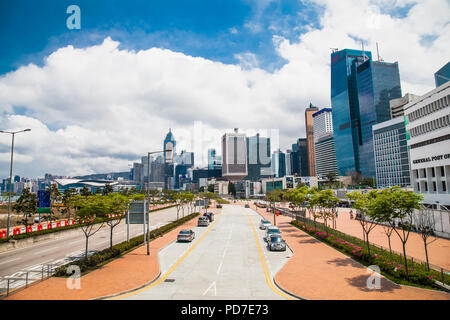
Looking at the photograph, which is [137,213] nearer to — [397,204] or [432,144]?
[397,204]

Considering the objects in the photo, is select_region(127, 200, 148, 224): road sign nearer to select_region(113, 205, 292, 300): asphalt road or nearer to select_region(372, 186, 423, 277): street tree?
select_region(113, 205, 292, 300): asphalt road

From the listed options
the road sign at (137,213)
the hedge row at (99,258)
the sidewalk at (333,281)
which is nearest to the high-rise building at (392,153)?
the sidewalk at (333,281)

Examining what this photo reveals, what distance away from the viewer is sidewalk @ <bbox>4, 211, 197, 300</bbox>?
1394 centimetres

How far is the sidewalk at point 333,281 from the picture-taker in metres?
13.7

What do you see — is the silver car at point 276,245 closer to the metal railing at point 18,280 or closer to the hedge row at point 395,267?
the hedge row at point 395,267

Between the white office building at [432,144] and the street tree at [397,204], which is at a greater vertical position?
the white office building at [432,144]

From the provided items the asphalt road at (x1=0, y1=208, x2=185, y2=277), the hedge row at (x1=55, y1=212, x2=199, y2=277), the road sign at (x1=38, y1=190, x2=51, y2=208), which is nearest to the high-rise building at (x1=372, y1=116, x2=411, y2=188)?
the hedge row at (x1=55, y1=212, x2=199, y2=277)

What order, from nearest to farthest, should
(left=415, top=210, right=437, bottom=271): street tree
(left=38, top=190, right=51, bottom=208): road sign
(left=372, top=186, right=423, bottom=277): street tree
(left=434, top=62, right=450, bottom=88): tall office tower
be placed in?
(left=372, top=186, right=423, bottom=277): street tree < (left=415, top=210, right=437, bottom=271): street tree < (left=38, top=190, right=51, bottom=208): road sign < (left=434, top=62, right=450, bottom=88): tall office tower

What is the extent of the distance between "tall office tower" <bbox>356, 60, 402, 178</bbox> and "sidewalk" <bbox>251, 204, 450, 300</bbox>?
175 m

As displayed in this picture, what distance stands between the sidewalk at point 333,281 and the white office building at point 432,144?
32.0 m

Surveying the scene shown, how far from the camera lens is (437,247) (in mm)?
27047

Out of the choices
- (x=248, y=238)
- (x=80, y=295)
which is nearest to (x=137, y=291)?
→ (x=80, y=295)

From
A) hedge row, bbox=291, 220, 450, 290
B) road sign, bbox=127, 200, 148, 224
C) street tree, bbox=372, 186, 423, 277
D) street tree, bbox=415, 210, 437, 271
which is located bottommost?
hedge row, bbox=291, 220, 450, 290

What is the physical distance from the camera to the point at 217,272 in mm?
18766
